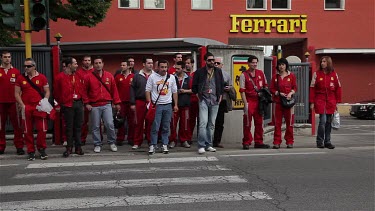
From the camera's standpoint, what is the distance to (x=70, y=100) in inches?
337

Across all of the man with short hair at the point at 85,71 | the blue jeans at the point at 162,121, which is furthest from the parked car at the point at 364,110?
the man with short hair at the point at 85,71

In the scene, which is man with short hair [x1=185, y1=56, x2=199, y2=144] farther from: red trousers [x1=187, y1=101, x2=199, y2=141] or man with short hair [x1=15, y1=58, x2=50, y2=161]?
man with short hair [x1=15, y1=58, x2=50, y2=161]

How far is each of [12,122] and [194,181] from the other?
4463mm

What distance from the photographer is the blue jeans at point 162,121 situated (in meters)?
8.81

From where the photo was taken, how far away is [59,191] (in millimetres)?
5957

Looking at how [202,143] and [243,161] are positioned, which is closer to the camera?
[243,161]

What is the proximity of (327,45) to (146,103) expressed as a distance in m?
19.0

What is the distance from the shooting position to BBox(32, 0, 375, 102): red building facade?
24578 mm

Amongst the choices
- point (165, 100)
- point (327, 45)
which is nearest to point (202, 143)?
point (165, 100)

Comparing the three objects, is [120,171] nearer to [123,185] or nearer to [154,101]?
[123,185]

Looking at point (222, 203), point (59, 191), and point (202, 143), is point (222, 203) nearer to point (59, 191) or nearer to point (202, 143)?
point (59, 191)

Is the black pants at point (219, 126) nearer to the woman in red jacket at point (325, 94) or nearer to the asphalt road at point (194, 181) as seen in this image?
the asphalt road at point (194, 181)

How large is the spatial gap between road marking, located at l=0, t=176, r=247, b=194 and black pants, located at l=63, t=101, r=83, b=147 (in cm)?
236

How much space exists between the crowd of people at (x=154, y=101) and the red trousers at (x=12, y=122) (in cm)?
2
